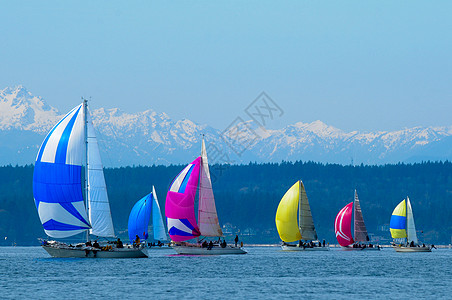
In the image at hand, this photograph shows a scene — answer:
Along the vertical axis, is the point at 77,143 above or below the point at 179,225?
above

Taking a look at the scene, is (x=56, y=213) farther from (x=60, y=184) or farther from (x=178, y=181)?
(x=178, y=181)

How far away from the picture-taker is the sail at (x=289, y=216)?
423 ft

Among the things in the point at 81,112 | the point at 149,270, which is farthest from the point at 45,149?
the point at 149,270

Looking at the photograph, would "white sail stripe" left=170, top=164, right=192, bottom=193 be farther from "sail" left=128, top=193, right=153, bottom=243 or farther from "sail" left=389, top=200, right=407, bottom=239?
"sail" left=389, top=200, right=407, bottom=239

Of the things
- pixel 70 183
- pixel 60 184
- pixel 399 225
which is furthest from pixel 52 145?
pixel 399 225

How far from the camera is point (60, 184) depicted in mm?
82500

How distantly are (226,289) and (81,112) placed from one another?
91.5 feet

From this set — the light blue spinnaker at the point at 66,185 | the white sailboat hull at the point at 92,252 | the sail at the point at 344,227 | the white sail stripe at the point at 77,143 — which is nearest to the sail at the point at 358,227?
the sail at the point at 344,227

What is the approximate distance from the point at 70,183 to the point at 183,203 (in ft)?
60.5

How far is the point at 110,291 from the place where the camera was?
61.8 metres

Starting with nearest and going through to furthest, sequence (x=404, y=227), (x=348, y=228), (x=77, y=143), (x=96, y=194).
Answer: (x=77, y=143)
(x=96, y=194)
(x=404, y=227)
(x=348, y=228)

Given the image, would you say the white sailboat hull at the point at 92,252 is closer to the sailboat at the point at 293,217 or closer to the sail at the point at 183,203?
the sail at the point at 183,203

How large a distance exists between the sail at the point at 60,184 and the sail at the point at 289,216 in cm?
5042

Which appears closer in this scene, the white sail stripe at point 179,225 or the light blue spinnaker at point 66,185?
the light blue spinnaker at point 66,185
